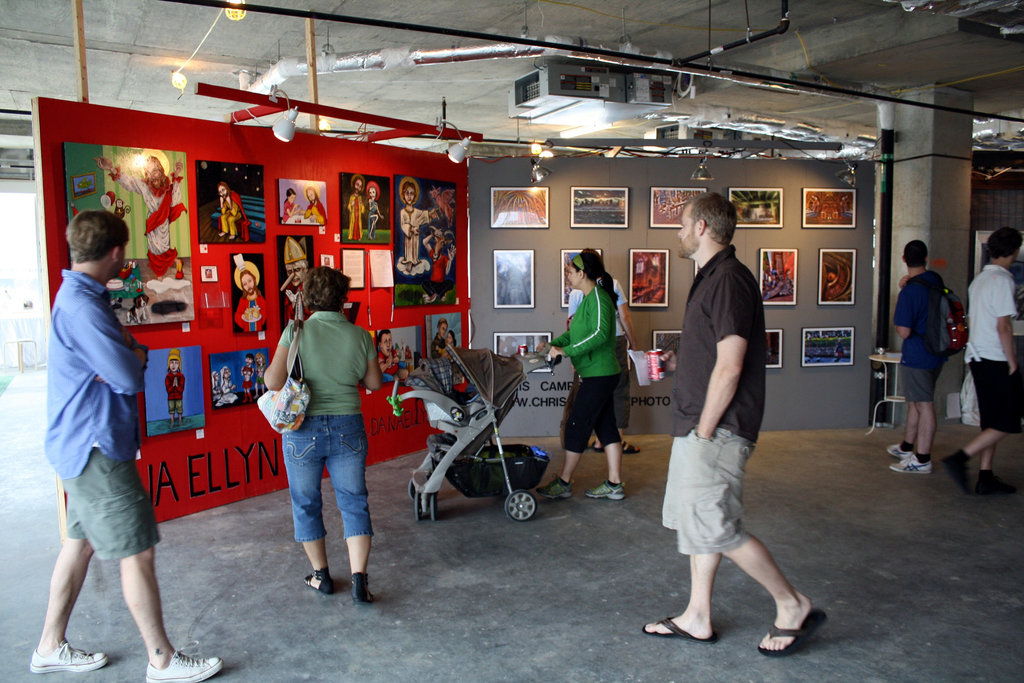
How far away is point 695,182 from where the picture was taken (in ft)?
25.4

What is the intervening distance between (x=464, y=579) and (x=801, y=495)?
2940mm

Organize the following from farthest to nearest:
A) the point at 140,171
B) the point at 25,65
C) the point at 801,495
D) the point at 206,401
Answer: the point at 25,65
the point at 801,495
the point at 206,401
the point at 140,171

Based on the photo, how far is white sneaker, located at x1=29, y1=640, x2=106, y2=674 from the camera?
10.4 ft

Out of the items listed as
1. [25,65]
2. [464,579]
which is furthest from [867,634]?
[25,65]

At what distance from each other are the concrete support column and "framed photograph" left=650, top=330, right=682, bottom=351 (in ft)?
8.80

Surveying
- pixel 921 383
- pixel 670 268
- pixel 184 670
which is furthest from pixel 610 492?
pixel 184 670

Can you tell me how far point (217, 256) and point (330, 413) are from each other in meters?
2.29

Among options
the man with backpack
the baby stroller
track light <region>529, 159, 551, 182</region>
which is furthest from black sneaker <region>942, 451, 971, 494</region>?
track light <region>529, 159, 551, 182</region>

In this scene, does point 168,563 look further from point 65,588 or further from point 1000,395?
point 1000,395

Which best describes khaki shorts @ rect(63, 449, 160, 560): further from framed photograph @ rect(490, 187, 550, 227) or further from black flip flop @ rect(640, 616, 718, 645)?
framed photograph @ rect(490, 187, 550, 227)

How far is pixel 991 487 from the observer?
5.67 meters

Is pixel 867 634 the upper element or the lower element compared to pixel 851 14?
lower

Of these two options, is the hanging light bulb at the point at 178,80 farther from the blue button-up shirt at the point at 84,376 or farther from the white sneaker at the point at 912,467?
the white sneaker at the point at 912,467

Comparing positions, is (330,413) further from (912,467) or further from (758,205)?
(758,205)
